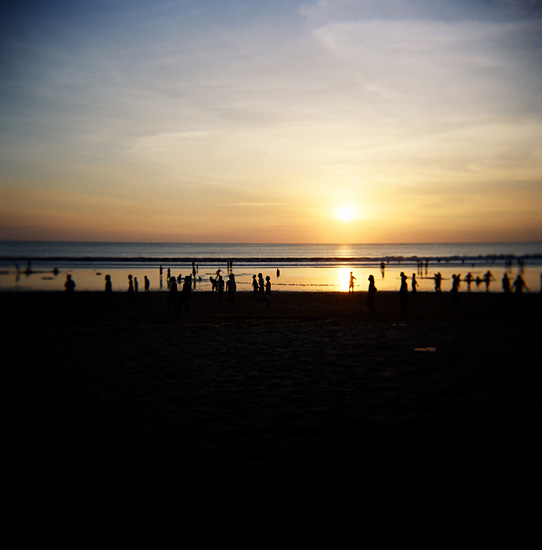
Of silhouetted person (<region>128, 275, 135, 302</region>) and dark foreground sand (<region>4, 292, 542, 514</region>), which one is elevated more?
silhouetted person (<region>128, 275, 135, 302</region>)

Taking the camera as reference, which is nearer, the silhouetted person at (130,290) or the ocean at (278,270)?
the silhouetted person at (130,290)

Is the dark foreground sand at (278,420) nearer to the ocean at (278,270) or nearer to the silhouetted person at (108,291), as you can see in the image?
the silhouetted person at (108,291)

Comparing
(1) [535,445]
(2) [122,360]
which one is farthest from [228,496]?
(2) [122,360]

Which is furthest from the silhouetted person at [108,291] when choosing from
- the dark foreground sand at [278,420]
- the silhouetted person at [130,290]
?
the dark foreground sand at [278,420]

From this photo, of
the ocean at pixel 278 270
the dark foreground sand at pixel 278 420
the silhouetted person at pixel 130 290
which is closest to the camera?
the dark foreground sand at pixel 278 420

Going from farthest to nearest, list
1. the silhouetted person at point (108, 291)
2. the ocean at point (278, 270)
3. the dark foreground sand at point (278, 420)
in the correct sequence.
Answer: the ocean at point (278, 270), the silhouetted person at point (108, 291), the dark foreground sand at point (278, 420)

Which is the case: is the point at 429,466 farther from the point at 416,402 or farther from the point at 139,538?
the point at 139,538

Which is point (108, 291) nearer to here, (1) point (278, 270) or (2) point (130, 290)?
(2) point (130, 290)

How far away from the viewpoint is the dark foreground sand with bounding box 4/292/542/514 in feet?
16.1

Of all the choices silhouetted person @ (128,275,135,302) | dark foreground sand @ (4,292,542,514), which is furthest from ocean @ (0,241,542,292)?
dark foreground sand @ (4,292,542,514)

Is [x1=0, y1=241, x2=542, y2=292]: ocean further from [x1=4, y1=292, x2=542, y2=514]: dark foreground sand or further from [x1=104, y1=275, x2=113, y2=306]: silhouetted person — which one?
[x1=4, y1=292, x2=542, y2=514]: dark foreground sand

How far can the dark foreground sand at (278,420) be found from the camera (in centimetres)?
490

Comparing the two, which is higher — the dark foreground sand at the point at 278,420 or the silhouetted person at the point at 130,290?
the silhouetted person at the point at 130,290

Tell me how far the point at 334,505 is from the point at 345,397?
3775 mm
